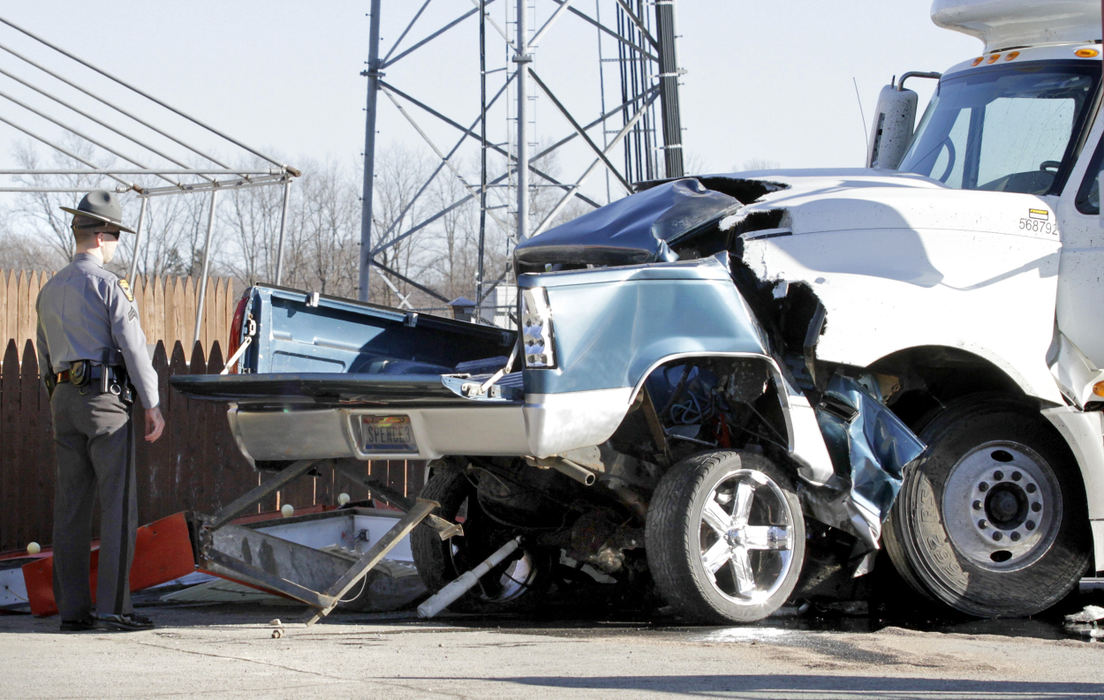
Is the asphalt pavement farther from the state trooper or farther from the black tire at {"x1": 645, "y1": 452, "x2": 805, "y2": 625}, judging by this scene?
the state trooper

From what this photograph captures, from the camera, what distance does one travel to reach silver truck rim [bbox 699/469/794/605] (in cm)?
625

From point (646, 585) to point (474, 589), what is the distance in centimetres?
93

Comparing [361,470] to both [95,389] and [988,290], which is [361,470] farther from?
[988,290]

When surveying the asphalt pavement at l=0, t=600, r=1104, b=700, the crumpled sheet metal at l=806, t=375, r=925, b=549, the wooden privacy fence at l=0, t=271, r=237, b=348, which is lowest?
the asphalt pavement at l=0, t=600, r=1104, b=700

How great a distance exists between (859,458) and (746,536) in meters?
0.71

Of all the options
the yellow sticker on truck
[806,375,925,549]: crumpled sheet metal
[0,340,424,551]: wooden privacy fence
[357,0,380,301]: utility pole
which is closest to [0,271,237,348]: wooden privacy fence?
[357,0,380,301]: utility pole

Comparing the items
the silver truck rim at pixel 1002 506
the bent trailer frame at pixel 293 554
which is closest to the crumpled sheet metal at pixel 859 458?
the silver truck rim at pixel 1002 506

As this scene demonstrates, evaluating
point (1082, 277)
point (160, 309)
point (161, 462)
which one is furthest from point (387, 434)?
point (160, 309)

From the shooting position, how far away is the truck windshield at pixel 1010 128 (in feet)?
24.3

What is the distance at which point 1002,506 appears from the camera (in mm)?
7043

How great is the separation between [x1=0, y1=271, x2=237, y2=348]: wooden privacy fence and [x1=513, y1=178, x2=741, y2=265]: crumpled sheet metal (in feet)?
46.4

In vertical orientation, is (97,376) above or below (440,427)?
above

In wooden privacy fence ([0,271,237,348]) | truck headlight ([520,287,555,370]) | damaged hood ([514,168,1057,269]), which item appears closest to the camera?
truck headlight ([520,287,555,370])

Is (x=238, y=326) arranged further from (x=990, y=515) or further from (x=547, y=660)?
(x=990, y=515)
